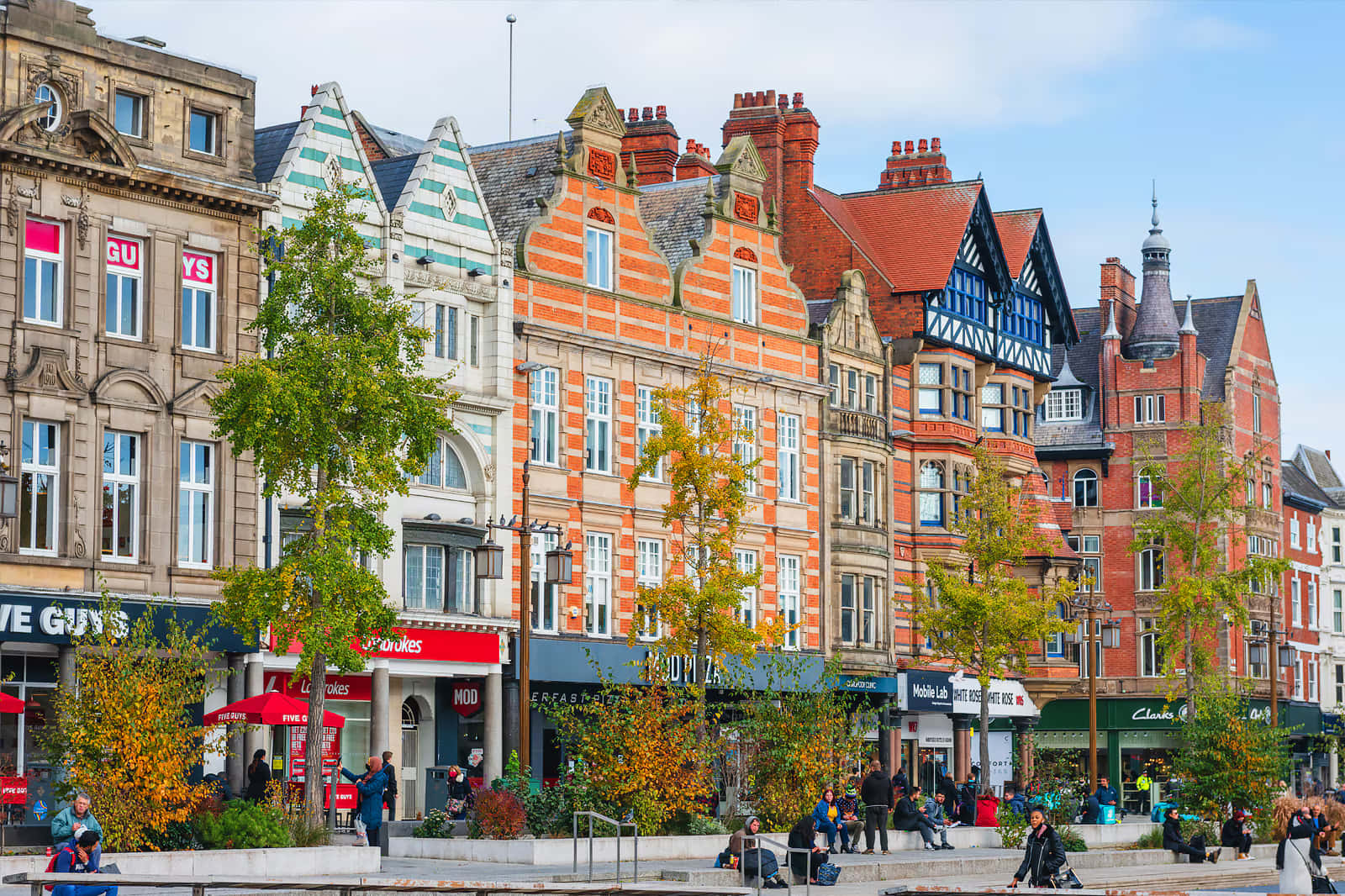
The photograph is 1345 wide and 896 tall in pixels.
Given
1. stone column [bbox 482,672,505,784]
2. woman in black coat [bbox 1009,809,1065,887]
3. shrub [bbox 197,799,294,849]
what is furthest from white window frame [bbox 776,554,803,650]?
woman in black coat [bbox 1009,809,1065,887]

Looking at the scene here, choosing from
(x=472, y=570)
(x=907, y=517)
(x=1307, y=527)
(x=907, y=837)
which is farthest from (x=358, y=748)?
(x=1307, y=527)

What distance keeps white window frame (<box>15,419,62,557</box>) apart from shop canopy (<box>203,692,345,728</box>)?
412cm

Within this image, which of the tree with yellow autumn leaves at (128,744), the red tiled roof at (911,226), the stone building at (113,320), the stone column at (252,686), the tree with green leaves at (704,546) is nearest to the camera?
the tree with yellow autumn leaves at (128,744)

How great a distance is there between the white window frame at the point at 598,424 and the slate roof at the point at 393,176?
251 inches

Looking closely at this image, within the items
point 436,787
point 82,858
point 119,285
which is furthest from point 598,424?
point 82,858

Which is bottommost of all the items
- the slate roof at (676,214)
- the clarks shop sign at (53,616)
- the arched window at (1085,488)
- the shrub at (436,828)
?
the shrub at (436,828)

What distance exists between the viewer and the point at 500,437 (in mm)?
45125

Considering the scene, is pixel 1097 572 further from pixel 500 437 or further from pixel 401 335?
pixel 401 335

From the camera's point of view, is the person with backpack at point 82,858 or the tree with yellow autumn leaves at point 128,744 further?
the tree with yellow autumn leaves at point 128,744

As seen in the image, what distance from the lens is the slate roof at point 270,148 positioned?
41.2 m

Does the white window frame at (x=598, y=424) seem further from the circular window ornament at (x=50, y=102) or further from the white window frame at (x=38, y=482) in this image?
the circular window ornament at (x=50, y=102)

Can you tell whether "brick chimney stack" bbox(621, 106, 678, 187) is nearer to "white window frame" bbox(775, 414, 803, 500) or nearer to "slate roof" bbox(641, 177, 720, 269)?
"slate roof" bbox(641, 177, 720, 269)

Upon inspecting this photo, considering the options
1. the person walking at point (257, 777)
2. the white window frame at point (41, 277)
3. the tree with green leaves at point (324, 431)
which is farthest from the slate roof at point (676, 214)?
the person walking at point (257, 777)

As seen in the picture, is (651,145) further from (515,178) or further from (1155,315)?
(1155,315)
